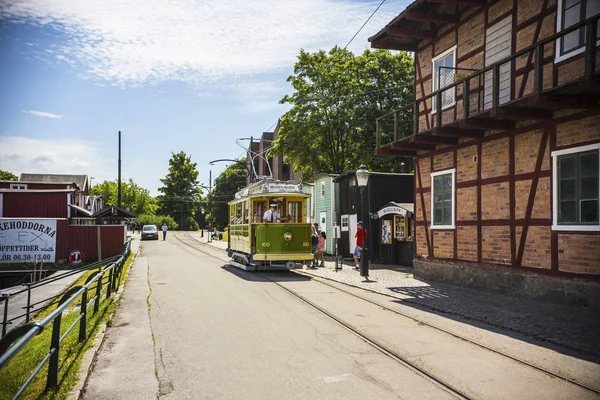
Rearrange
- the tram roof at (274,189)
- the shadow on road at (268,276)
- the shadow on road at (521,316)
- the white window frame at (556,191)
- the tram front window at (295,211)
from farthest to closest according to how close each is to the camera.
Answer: the tram front window at (295,211) → the tram roof at (274,189) → the shadow on road at (268,276) → the white window frame at (556,191) → the shadow on road at (521,316)

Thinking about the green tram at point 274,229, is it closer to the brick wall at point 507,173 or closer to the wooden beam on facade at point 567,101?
the brick wall at point 507,173

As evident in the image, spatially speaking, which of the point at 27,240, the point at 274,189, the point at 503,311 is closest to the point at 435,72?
the point at 274,189

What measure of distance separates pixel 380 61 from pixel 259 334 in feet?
98.7

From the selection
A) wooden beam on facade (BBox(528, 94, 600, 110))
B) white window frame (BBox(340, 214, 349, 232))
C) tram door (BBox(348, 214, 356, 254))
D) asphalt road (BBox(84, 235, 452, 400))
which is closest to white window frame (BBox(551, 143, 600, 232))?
wooden beam on facade (BBox(528, 94, 600, 110))

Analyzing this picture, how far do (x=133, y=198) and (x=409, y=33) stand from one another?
85071 mm

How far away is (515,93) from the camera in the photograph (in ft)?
43.0

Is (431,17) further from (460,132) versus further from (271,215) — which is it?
(271,215)

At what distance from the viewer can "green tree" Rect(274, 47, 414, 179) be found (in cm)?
3475

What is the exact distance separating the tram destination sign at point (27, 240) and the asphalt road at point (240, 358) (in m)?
21.9

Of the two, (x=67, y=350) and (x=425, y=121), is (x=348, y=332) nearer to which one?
(x=67, y=350)

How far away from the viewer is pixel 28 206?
109 ft

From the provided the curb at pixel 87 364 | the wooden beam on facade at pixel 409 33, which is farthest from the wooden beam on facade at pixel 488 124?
the curb at pixel 87 364

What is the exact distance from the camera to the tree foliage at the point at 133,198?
94.5 meters

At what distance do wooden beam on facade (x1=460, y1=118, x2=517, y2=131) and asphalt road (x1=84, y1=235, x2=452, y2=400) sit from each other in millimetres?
6222
